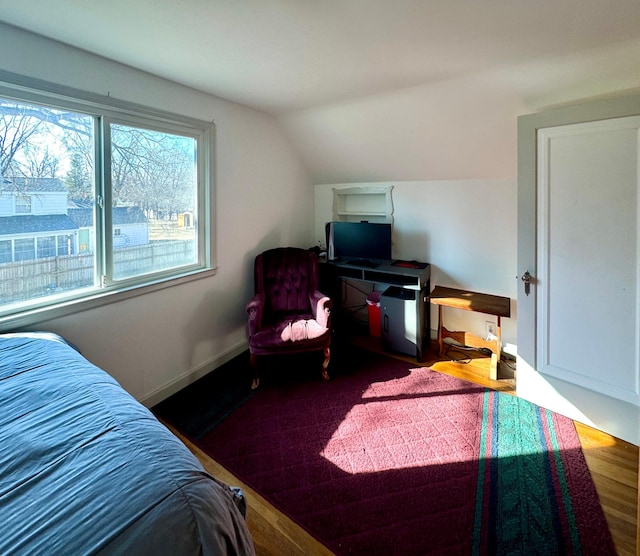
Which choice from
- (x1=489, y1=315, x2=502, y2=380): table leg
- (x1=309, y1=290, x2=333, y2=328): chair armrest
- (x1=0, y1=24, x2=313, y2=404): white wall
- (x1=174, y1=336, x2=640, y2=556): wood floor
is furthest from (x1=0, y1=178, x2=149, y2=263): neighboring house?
(x1=489, y1=315, x2=502, y2=380): table leg

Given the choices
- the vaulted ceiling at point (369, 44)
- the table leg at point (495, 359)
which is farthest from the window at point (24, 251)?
the table leg at point (495, 359)

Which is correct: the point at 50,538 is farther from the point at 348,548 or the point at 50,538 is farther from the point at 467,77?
the point at 467,77

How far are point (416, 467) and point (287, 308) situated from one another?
1.67m

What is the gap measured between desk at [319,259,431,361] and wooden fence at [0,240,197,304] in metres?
1.47

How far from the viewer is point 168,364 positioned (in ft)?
8.46

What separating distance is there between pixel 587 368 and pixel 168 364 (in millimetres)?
2745

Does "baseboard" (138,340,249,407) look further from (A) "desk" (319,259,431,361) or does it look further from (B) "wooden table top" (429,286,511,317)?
(B) "wooden table top" (429,286,511,317)

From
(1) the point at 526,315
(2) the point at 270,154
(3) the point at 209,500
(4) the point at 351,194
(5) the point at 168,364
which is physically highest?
(2) the point at 270,154

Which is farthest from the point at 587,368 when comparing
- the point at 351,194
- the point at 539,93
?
the point at 351,194

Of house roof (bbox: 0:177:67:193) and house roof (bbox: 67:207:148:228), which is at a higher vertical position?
house roof (bbox: 0:177:67:193)

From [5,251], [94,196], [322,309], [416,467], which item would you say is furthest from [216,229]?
[416,467]

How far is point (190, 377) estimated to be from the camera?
2.75 meters

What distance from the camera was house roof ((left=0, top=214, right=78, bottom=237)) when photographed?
179 cm

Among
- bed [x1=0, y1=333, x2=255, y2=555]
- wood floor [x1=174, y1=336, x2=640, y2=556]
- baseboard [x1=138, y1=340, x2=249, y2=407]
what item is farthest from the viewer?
baseboard [x1=138, y1=340, x2=249, y2=407]
